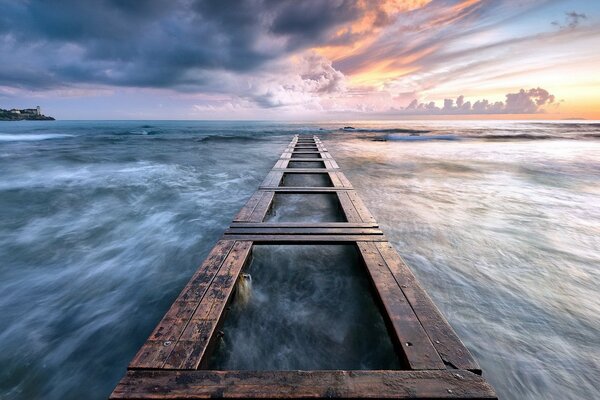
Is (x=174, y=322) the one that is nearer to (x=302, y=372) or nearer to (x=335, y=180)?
(x=302, y=372)

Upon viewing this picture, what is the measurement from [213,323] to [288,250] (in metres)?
1.77

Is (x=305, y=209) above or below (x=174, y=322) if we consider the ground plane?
below

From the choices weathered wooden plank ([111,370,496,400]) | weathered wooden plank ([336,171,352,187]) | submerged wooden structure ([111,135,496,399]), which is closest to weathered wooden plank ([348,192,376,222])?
weathered wooden plank ([336,171,352,187])

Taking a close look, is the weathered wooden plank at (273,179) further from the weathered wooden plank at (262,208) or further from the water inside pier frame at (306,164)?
the water inside pier frame at (306,164)

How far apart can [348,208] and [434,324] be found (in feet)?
8.56

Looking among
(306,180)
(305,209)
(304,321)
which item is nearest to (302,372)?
(304,321)

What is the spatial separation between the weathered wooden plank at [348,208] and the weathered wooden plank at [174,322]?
1.92 m

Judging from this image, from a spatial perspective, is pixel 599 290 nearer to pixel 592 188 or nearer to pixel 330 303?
pixel 330 303

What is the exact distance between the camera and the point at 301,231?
3.47 m

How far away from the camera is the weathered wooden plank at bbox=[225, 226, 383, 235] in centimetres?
344

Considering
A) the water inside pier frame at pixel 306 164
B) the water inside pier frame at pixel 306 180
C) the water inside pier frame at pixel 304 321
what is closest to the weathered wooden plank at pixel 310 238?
the water inside pier frame at pixel 304 321

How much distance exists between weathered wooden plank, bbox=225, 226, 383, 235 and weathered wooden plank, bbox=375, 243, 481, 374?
2.55ft

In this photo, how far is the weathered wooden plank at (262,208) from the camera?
154 inches

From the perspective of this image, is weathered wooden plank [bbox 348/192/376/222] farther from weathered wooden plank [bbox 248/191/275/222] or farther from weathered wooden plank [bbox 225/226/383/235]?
weathered wooden plank [bbox 248/191/275/222]
